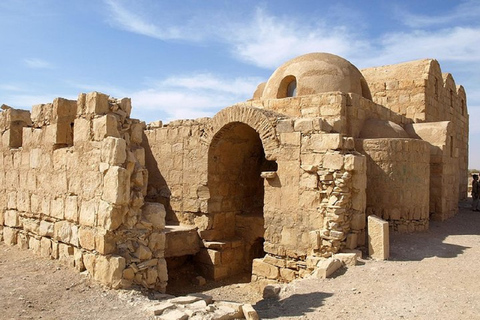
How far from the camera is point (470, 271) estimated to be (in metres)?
5.72

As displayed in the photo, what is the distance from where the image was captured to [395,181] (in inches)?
293

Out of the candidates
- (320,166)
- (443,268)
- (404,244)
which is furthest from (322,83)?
(443,268)

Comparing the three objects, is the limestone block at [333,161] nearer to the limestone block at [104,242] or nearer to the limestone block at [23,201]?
the limestone block at [104,242]

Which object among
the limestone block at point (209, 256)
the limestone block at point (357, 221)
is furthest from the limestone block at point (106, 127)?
the limestone block at point (209, 256)

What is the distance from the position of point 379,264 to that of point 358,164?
62.6 inches

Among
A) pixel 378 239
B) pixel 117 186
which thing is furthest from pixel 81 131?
pixel 378 239

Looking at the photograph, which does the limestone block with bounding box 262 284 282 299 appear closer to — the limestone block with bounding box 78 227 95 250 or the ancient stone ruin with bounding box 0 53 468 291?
the ancient stone ruin with bounding box 0 53 468 291

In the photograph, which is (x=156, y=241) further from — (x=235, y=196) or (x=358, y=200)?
(x=235, y=196)

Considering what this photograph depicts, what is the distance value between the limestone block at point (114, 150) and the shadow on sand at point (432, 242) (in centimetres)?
442

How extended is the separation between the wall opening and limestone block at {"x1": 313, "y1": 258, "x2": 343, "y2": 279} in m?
2.75

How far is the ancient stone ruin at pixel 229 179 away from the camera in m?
5.00

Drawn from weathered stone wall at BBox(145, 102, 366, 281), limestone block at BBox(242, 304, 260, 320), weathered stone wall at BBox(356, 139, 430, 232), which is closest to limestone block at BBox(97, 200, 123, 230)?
limestone block at BBox(242, 304, 260, 320)

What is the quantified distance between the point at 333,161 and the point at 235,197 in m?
3.21

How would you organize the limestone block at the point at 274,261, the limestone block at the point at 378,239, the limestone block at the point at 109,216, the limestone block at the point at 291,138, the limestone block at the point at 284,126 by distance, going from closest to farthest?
the limestone block at the point at 109,216, the limestone block at the point at 378,239, the limestone block at the point at 291,138, the limestone block at the point at 284,126, the limestone block at the point at 274,261
